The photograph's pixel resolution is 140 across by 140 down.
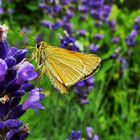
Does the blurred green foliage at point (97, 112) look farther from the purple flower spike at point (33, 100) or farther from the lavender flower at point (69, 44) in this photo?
the purple flower spike at point (33, 100)

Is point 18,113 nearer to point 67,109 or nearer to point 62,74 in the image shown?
point 62,74

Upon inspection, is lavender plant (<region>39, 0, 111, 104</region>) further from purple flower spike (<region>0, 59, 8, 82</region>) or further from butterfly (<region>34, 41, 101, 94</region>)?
purple flower spike (<region>0, 59, 8, 82</region>)

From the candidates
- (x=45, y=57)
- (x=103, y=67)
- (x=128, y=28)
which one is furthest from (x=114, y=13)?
(x=45, y=57)

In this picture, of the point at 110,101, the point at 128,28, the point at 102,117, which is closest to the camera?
the point at 102,117

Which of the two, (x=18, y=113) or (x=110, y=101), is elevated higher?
(x=18, y=113)

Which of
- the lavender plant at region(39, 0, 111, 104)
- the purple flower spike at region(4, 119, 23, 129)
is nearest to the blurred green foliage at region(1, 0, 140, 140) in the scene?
the lavender plant at region(39, 0, 111, 104)

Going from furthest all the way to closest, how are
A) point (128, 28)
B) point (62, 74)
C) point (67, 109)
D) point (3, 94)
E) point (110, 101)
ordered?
point (128, 28) < point (110, 101) < point (67, 109) < point (62, 74) < point (3, 94)
